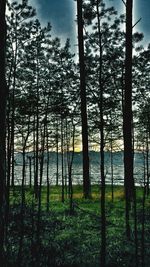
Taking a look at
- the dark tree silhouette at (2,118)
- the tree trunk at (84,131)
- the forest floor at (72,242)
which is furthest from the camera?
the tree trunk at (84,131)

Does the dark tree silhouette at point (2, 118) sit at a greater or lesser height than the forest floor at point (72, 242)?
greater

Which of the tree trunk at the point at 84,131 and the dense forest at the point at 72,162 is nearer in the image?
the dense forest at the point at 72,162

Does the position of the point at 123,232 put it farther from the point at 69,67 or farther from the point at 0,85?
the point at 69,67

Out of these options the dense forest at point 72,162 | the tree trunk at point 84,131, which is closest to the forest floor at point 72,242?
the dense forest at point 72,162

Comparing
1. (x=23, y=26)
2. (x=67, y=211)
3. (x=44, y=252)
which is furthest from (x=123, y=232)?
(x=23, y=26)

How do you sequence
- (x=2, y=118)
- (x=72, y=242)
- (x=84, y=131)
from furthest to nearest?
(x=84, y=131)
(x=72, y=242)
(x=2, y=118)

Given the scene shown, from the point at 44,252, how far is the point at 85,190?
1011 centimetres

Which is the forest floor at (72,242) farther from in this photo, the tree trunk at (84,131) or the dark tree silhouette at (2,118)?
the tree trunk at (84,131)

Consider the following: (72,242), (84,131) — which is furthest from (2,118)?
(84,131)

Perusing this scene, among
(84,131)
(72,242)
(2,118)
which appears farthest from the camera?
(84,131)

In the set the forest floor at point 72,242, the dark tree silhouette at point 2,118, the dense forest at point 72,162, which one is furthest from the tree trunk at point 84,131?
the dark tree silhouette at point 2,118

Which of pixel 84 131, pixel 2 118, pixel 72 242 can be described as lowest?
pixel 72 242

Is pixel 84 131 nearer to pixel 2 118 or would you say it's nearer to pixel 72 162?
pixel 72 162

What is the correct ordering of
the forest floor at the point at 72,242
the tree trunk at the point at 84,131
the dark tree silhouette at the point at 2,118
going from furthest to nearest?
the tree trunk at the point at 84,131
the forest floor at the point at 72,242
the dark tree silhouette at the point at 2,118
